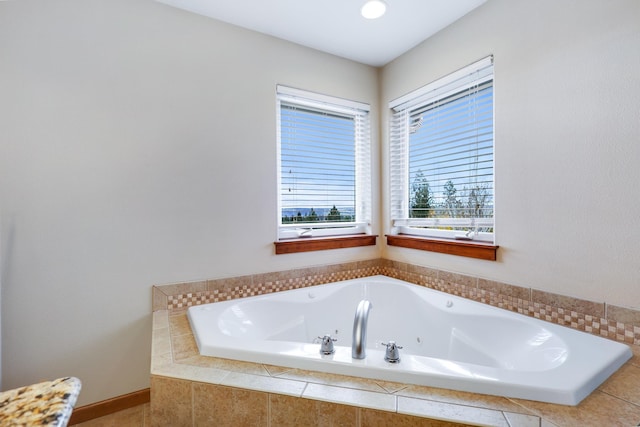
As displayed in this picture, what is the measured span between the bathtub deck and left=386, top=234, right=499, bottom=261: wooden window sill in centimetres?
72

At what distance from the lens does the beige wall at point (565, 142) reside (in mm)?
1295

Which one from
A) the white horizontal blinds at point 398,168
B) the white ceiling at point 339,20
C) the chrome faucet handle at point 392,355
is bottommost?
the chrome faucet handle at point 392,355

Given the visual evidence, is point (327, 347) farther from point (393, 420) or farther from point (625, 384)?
point (625, 384)

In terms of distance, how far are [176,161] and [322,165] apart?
108cm

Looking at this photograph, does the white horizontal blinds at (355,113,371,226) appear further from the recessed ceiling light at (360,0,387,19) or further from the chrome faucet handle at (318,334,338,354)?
the chrome faucet handle at (318,334,338,354)

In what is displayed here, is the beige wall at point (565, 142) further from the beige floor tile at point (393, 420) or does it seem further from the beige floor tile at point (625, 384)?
the beige floor tile at point (393, 420)

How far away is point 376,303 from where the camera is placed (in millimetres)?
2250

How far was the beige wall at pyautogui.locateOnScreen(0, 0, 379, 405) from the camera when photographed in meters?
1.48

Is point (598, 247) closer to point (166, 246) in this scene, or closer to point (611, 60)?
point (611, 60)

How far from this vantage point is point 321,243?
7.54 ft

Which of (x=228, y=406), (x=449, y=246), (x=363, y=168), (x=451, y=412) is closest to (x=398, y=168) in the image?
(x=363, y=168)

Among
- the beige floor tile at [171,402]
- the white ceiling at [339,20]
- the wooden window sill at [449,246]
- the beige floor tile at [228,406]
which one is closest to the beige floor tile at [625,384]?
the wooden window sill at [449,246]

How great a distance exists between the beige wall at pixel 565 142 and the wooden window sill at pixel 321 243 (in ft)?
2.82

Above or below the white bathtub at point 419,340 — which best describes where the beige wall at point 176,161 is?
above
